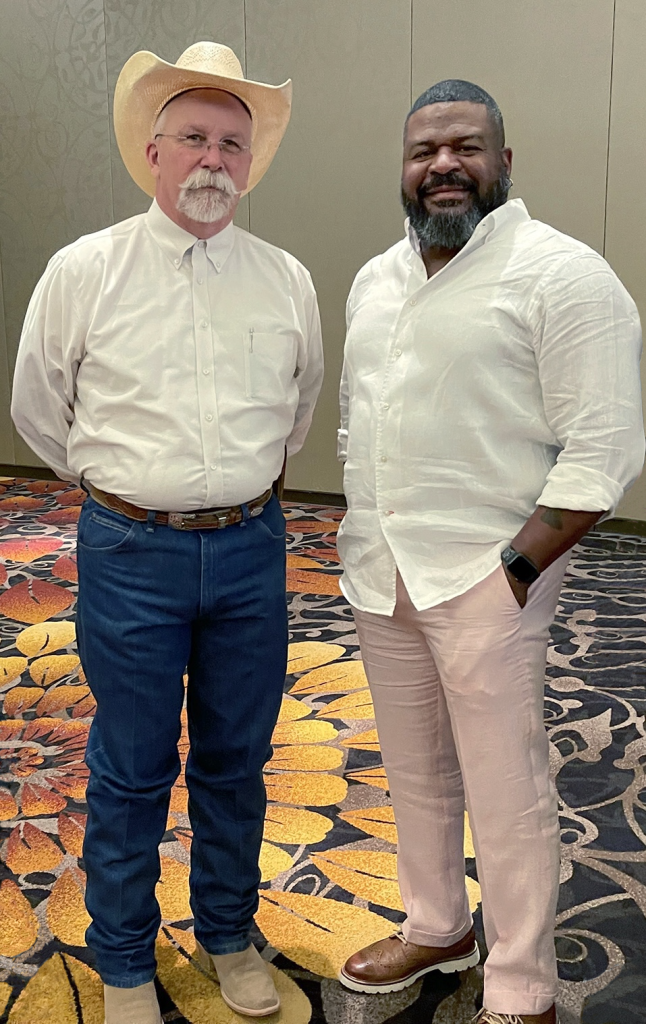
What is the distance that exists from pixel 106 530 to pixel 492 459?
684mm

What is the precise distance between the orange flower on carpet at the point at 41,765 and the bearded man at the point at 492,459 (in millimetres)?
1358

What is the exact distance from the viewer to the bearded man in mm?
1659

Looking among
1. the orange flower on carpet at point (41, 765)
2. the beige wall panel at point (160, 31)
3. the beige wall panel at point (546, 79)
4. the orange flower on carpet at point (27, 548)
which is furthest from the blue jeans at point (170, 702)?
the beige wall panel at point (160, 31)

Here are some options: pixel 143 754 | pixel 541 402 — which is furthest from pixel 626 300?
pixel 143 754

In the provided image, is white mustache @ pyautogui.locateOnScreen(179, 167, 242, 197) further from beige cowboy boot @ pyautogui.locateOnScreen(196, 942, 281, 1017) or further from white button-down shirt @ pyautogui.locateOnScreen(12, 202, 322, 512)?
beige cowboy boot @ pyautogui.locateOnScreen(196, 942, 281, 1017)

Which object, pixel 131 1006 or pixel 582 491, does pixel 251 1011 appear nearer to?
pixel 131 1006

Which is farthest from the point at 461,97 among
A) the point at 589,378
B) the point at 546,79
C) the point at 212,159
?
the point at 546,79

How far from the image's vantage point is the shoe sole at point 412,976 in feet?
6.61

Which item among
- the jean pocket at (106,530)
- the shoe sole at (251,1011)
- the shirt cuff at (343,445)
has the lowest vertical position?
the shoe sole at (251,1011)

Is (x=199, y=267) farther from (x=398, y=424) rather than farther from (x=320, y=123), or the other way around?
(x=320, y=123)

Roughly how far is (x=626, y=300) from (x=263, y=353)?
641 millimetres

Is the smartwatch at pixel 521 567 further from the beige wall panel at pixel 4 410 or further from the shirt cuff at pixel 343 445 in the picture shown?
the beige wall panel at pixel 4 410

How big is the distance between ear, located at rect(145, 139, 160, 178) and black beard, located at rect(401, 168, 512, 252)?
0.46 m

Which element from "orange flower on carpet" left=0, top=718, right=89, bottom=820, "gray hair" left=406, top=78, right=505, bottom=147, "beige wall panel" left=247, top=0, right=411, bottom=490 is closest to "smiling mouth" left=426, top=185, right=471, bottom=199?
"gray hair" left=406, top=78, right=505, bottom=147
